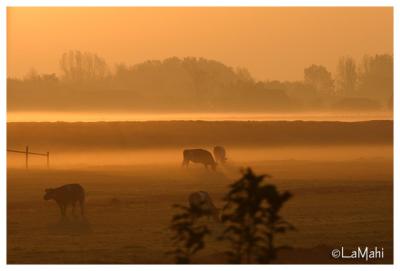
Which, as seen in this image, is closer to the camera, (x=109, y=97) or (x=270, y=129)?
(x=109, y=97)

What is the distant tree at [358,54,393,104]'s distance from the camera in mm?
42688

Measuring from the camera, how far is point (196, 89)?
55.8 meters

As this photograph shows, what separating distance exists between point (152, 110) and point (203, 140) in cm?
945

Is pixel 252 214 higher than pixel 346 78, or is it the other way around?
pixel 346 78

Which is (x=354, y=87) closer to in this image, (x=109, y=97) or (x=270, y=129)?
(x=109, y=97)

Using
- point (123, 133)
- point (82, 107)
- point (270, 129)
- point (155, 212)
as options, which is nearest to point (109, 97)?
point (82, 107)

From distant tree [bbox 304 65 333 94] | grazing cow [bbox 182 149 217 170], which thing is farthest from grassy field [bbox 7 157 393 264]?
distant tree [bbox 304 65 333 94]

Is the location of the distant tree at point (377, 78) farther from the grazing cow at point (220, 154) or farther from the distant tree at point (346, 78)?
the grazing cow at point (220, 154)

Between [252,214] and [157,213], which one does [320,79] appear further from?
[252,214]

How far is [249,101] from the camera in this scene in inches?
2361

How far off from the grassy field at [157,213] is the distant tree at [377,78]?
3456 mm

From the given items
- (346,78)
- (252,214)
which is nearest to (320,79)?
(346,78)

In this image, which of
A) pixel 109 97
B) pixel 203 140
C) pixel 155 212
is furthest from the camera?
pixel 203 140

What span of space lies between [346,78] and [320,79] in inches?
51.4
